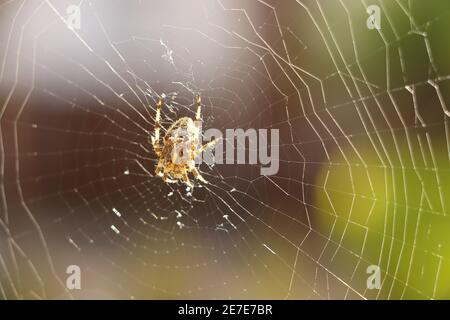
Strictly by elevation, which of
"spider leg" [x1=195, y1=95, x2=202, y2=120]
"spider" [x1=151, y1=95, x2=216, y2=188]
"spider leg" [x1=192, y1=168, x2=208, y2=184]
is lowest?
"spider leg" [x1=192, y1=168, x2=208, y2=184]

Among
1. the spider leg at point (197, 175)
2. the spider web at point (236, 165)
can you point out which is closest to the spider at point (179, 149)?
the spider leg at point (197, 175)

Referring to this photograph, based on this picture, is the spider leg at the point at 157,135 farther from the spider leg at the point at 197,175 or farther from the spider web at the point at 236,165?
the spider leg at the point at 197,175

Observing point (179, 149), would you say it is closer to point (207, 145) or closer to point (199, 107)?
point (207, 145)

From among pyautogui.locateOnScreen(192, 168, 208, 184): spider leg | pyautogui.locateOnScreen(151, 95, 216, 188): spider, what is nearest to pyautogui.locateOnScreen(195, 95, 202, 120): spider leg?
pyautogui.locateOnScreen(151, 95, 216, 188): spider

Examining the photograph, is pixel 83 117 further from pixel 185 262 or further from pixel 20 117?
pixel 185 262

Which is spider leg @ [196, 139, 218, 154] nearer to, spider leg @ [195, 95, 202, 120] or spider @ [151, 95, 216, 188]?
spider @ [151, 95, 216, 188]

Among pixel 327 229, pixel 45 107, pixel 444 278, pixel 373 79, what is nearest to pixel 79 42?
pixel 45 107
